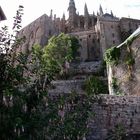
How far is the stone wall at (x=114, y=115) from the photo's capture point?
705 inches

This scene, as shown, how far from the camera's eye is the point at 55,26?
265 ft

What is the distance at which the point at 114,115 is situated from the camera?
18.5m

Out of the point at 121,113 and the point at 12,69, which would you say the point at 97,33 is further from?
the point at 12,69

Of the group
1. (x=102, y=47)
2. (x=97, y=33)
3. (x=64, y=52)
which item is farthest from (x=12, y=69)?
(x=97, y=33)

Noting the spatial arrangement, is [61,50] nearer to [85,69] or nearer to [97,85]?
[85,69]

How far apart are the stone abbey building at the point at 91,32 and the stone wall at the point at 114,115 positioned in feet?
156

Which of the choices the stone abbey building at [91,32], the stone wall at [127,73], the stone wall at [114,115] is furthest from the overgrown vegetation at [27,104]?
the stone abbey building at [91,32]

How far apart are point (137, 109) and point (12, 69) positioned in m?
12.2

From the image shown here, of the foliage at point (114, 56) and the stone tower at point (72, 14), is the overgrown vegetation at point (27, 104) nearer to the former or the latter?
the foliage at point (114, 56)

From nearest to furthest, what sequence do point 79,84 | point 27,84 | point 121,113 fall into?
point 27,84 → point 121,113 → point 79,84

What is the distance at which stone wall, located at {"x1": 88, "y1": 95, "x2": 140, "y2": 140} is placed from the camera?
58.7 ft

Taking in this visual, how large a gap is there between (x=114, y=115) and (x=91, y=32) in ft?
187

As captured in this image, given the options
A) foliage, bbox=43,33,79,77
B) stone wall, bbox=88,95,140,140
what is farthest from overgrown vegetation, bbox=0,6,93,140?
foliage, bbox=43,33,79,77

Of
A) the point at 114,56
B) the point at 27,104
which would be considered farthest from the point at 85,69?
the point at 27,104
